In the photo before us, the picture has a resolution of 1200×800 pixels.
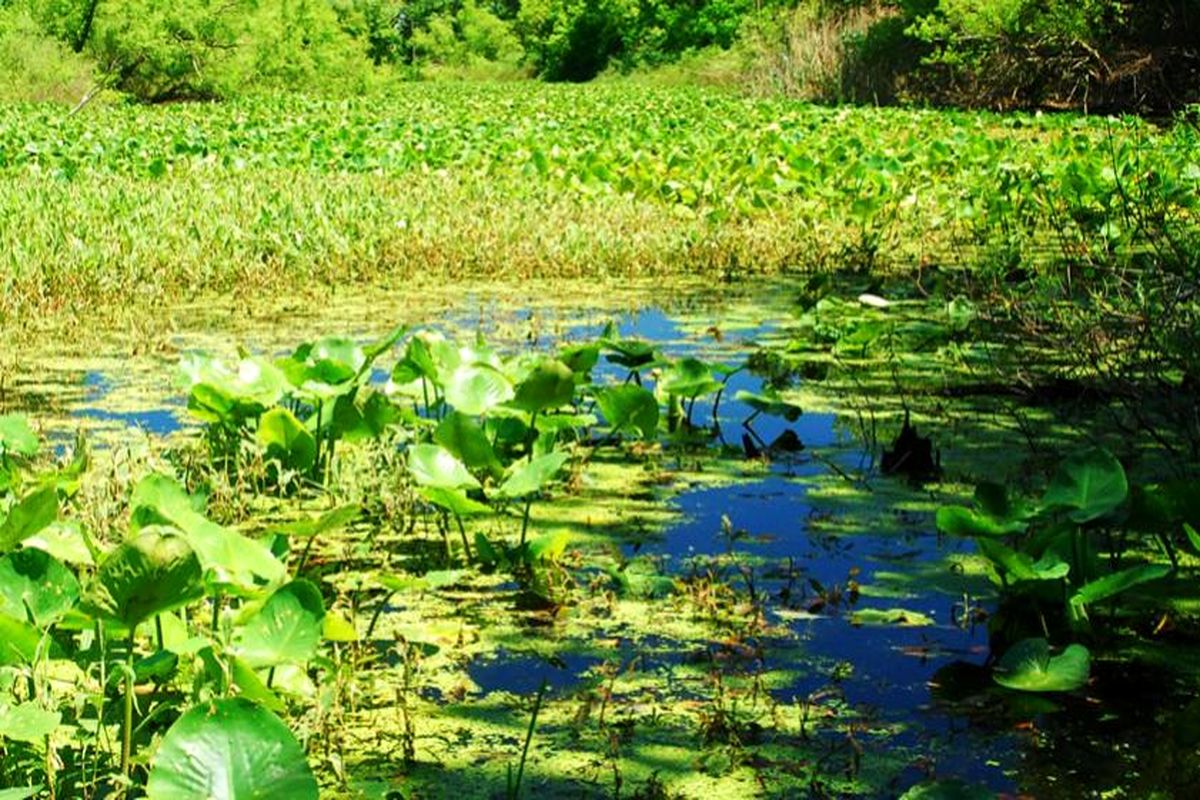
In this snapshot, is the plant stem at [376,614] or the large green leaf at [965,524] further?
the large green leaf at [965,524]

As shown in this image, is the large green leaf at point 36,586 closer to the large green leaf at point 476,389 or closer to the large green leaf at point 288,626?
the large green leaf at point 288,626

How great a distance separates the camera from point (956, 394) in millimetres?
4770

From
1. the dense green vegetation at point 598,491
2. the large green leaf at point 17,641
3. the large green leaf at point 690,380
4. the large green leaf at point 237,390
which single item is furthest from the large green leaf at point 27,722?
the large green leaf at point 690,380

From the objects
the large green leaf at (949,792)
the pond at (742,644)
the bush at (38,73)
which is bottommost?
the pond at (742,644)

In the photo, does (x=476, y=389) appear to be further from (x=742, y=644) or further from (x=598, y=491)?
(x=742, y=644)

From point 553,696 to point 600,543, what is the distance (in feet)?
2.82

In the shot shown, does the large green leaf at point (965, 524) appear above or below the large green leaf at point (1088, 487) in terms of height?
below

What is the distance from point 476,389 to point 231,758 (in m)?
1.93

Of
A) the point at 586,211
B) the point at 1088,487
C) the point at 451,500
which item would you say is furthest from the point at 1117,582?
the point at 586,211

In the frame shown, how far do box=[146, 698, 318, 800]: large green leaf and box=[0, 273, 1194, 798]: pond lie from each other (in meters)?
0.35

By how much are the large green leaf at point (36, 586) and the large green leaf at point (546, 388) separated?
4.56ft

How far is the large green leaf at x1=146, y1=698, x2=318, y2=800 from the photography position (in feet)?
5.58

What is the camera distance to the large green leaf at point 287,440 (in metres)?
3.42

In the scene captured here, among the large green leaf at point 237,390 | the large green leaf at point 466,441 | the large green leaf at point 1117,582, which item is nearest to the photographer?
the large green leaf at point 1117,582
